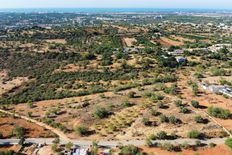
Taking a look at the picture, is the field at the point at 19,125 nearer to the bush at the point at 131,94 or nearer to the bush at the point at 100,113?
the bush at the point at 100,113

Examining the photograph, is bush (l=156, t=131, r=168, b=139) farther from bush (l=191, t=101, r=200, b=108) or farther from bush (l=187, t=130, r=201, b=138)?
bush (l=191, t=101, r=200, b=108)

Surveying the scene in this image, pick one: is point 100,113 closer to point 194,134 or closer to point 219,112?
point 194,134

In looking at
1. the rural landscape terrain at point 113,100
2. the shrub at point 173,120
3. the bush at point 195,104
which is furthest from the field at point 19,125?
the bush at point 195,104

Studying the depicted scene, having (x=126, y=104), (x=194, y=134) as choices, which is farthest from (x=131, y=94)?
(x=194, y=134)

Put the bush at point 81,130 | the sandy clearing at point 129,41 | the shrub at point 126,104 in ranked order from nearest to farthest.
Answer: the bush at point 81,130, the shrub at point 126,104, the sandy clearing at point 129,41

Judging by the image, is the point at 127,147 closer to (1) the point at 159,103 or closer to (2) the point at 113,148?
(2) the point at 113,148
